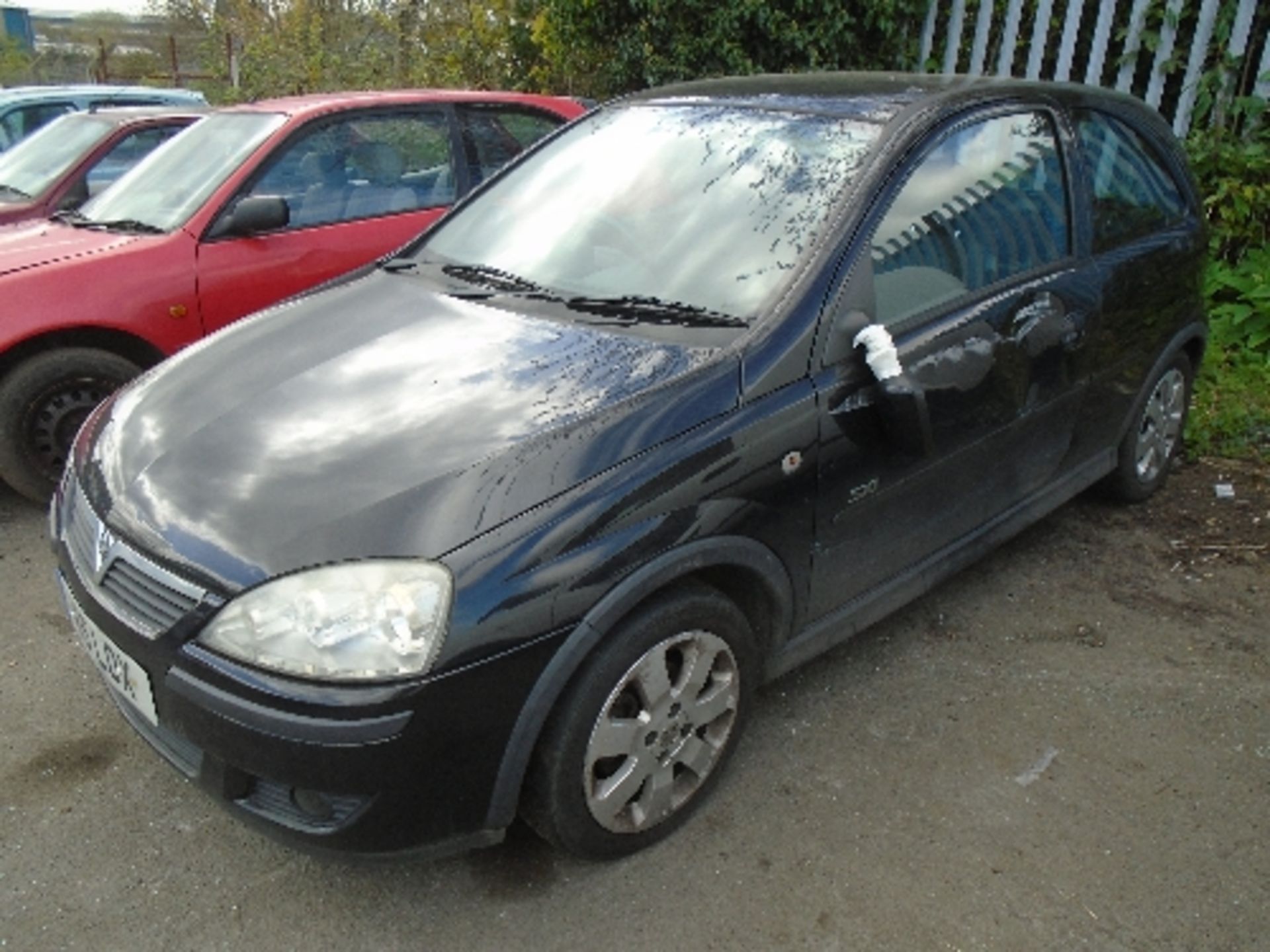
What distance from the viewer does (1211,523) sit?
13.3ft

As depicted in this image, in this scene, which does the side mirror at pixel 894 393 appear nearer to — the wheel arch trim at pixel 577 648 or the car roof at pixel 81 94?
the wheel arch trim at pixel 577 648

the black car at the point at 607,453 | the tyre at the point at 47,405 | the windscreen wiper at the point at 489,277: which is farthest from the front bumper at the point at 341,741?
the tyre at the point at 47,405

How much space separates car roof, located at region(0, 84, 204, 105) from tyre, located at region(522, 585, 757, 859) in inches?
335

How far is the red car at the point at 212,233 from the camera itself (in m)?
4.03

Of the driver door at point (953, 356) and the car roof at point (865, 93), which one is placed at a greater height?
the car roof at point (865, 93)

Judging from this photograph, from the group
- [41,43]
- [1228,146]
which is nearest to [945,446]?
[1228,146]

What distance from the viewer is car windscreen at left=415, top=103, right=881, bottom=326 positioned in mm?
2623

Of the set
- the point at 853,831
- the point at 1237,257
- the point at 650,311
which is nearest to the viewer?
the point at 853,831

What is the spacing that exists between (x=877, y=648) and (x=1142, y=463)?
5.15 ft

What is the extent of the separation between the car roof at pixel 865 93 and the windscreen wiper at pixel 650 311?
0.81 m

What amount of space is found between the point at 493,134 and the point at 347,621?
3955 mm

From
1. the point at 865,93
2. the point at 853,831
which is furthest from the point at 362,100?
the point at 853,831

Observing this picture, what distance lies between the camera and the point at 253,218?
4.28 meters

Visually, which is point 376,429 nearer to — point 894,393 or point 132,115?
point 894,393
